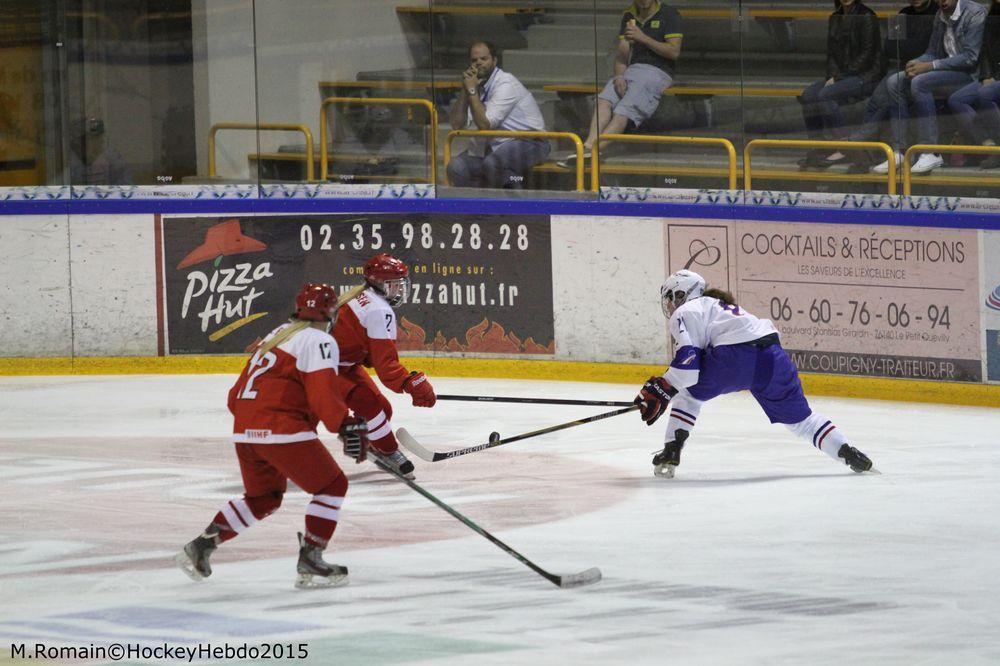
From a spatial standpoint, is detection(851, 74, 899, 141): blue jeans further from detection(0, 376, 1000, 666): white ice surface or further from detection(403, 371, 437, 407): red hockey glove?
detection(403, 371, 437, 407): red hockey glove

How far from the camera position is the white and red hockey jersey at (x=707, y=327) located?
676 cm

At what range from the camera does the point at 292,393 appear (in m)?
5.05

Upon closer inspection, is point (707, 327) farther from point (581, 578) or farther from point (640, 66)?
point (640, 66)

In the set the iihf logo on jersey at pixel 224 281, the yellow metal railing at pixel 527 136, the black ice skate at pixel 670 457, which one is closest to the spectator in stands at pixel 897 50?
the yellow metal railing at pixel 527 136

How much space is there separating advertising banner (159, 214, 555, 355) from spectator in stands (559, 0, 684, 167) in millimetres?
939

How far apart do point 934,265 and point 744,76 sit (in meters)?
1.52

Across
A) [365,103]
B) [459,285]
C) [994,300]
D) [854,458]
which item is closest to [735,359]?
[854,458]

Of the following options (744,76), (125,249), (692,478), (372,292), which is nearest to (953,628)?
(692,478)

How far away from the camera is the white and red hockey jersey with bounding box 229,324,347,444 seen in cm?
498

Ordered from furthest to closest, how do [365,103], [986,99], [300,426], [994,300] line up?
1. [365,103]
2. [986,99]
3. [994,300]
4. [300,426]

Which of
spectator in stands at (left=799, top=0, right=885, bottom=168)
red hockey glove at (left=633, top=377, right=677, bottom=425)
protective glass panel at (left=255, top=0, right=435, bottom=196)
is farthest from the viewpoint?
protective glass panel at (left=255, top=0, right=435, bottom=196)

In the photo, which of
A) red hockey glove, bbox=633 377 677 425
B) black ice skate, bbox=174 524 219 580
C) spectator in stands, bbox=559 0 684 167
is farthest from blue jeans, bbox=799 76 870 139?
black ice skate, bbox=174 524 219 580

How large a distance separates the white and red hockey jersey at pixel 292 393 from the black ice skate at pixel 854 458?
103 inches

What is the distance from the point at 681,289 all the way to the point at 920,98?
248cm
